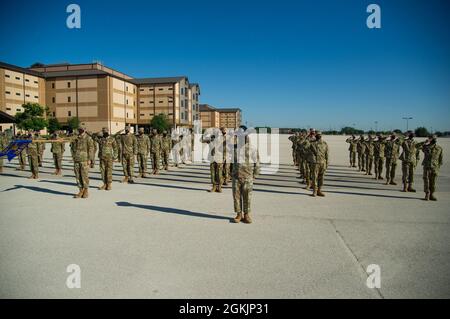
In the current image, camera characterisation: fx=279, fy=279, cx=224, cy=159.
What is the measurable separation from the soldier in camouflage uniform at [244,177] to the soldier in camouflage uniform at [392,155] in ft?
25.7

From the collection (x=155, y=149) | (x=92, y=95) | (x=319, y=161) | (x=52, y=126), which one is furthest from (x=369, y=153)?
(x=92, y=95)

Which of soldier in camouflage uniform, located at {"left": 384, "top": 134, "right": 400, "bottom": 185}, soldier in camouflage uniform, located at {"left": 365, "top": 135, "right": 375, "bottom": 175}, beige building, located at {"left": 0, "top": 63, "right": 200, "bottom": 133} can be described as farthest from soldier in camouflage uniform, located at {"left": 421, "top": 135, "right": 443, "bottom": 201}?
beige building, located at {"left": 0, "top": 63, "right": 200, "bottom": 133}

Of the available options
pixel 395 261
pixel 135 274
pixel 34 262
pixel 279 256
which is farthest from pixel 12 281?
pixel 395 261

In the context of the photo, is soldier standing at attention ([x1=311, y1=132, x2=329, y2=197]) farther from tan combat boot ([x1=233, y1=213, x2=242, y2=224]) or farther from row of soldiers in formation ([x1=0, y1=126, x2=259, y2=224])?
tan combat boot ([x1=233, y1=213, x2=242, y2=224])

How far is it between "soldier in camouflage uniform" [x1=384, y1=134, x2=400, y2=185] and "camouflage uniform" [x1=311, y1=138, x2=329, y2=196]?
166 inches

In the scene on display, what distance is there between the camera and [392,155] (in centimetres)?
1144

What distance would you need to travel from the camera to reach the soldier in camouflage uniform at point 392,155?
1141 centimetres

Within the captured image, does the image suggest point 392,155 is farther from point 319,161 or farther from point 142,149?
point 142,149

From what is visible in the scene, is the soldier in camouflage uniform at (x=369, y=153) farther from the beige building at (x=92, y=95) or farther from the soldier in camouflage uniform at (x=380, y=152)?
the beige building at (x=92, y=95)

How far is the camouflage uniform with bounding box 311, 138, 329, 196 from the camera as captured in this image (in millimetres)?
9047

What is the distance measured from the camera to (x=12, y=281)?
11.8 ft

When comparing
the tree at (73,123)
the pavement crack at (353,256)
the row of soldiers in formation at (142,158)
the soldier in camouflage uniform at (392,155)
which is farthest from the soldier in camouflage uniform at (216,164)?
the tree at (73,123)
